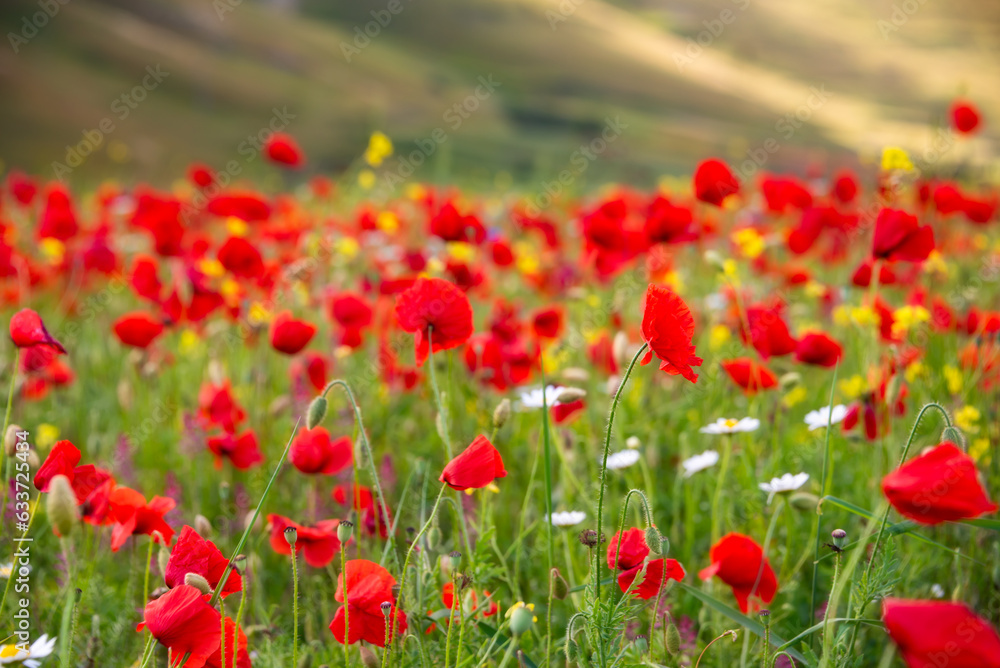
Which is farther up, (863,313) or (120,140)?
(863,313)

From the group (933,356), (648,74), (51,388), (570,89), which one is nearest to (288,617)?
(51,388)

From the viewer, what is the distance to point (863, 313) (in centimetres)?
218

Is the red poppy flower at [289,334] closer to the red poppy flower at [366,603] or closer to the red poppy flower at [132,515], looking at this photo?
the red poppy flower at [132,515]

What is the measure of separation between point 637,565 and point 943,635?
1.84 feet

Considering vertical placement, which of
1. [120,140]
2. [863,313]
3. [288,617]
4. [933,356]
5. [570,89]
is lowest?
[570,89]

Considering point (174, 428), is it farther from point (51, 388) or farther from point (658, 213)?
point (658, 213)

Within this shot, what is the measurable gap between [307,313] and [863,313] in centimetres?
245

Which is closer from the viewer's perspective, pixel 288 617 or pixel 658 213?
pixel 288 617

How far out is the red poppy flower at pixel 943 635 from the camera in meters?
0.74

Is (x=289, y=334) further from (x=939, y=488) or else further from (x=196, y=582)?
(x=939, y=488)
